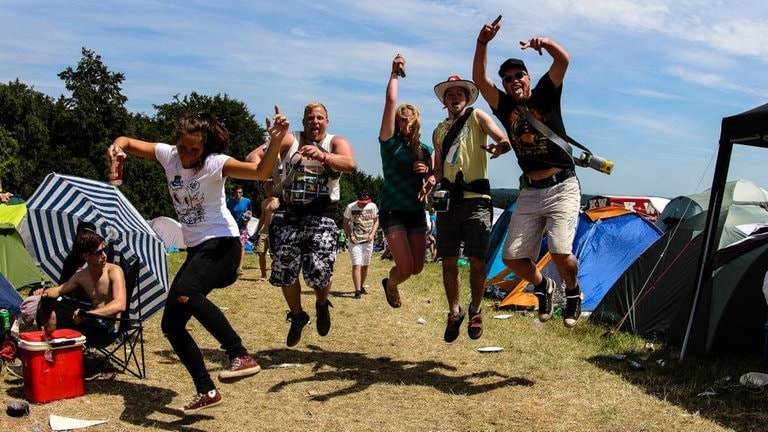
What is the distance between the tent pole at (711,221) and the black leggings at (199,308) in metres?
4.24

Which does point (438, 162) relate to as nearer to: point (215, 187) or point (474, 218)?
point (474, 218)

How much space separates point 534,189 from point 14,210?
947 cm

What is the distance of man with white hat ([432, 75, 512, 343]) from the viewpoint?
5758 mm

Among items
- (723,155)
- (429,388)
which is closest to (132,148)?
(429,388)

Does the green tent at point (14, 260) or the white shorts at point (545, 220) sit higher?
the white shorts at point (545, 220)

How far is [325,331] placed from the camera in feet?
19.7

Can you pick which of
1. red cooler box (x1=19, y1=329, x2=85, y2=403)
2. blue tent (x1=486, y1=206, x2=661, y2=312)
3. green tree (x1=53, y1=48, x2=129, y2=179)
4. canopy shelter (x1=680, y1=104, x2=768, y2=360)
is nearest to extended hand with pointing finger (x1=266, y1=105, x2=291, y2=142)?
red cooler box (x1=19, y1=329, x2=85, y2=403)

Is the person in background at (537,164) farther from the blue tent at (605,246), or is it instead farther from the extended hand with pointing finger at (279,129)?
the blue tent at (605,246)

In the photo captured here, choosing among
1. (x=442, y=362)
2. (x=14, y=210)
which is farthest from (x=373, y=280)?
(x=442, y=362)

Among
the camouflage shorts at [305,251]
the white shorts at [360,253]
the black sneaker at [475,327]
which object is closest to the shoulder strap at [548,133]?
the black sneaker at [475,327]

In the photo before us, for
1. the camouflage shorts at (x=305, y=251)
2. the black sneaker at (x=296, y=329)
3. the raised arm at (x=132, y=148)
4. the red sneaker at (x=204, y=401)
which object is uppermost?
the raised arm at (x=132, y=148)

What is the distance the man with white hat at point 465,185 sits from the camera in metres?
5.76

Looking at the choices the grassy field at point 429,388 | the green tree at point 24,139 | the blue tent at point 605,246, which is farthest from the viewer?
the green tree at point 24,139

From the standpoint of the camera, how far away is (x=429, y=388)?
5578mm
